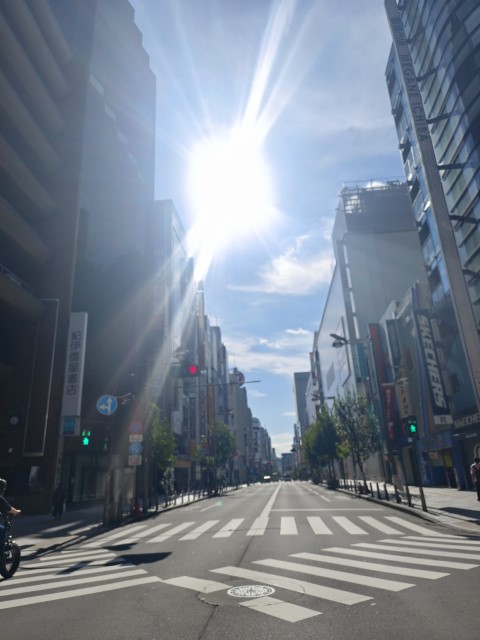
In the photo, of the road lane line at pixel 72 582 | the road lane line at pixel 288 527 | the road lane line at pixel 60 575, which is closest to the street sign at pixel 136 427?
the road lane line at pixel 288 527

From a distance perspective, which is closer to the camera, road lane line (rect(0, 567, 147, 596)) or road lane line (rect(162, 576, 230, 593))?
road lane line (rect(162, 576, 230, 593))

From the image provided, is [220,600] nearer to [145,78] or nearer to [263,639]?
[263,639]

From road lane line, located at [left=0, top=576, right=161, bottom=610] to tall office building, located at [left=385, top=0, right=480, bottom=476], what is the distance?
54.4 ft

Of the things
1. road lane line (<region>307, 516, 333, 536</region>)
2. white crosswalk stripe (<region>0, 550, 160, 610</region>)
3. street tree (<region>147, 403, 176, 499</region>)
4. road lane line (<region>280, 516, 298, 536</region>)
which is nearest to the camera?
white crosswalk stripe (<region>0, 550, 160, 610</region>)

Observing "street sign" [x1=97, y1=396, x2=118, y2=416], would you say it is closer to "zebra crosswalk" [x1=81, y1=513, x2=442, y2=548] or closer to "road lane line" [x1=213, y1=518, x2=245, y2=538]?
"zebra crosswalk" [x1=81, y1=513, x2=442, y2=548]

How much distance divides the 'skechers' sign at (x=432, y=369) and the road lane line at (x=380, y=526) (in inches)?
604

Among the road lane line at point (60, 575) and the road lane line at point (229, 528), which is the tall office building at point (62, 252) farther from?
the road lane line at point (60, 575)

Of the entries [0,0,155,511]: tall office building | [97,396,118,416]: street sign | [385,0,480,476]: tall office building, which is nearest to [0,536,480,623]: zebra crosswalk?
[97,396,118,416]: street sign

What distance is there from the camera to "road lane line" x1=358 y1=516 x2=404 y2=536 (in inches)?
507

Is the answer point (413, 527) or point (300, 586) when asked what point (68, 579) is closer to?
point (300, 586)

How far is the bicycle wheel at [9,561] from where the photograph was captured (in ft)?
27.9

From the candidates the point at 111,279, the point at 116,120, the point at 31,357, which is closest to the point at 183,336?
the point at 111,279

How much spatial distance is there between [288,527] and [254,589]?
868cm

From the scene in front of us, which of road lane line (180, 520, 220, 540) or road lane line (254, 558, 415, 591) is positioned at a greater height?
road lane line (254, 558, 415, 591)
